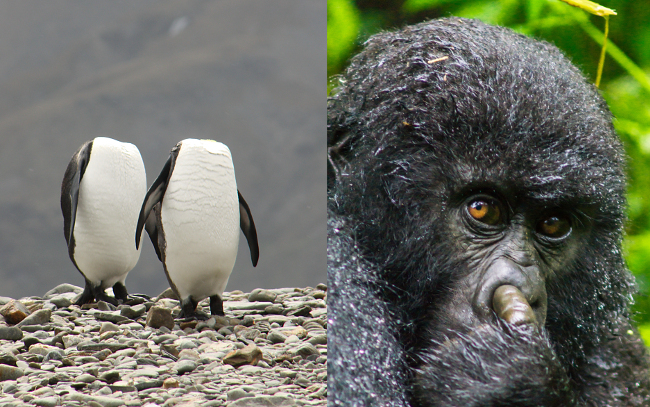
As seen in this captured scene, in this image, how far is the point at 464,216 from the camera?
87 centimetres

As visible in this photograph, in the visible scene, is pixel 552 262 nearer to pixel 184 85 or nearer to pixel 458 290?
pixel 458 290

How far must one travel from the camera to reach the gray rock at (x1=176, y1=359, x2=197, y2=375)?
2.04 meters

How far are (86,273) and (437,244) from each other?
3.03 m

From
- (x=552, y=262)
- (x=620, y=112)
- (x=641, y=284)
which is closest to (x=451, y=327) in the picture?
(x=552, y=262)

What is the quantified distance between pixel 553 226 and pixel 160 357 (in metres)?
1.79

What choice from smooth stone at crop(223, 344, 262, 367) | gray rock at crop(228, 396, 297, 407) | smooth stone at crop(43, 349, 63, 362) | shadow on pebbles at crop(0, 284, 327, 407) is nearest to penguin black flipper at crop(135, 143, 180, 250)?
shadow on pebbles at crop(0, 284, 327, 407)

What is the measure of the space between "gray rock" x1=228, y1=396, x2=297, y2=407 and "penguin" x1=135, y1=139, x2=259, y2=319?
4.13ft

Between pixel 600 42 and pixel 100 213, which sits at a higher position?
pixel 100 213

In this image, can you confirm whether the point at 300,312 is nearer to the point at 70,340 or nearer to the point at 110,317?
the point at 110,317

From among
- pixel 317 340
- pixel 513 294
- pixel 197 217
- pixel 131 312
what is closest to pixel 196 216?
pixel 197 217

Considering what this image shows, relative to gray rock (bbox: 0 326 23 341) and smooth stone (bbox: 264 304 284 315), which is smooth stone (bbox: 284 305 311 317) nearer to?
smooth stone (bbox: 264 304 284 315)

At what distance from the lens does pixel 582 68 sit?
0.88m

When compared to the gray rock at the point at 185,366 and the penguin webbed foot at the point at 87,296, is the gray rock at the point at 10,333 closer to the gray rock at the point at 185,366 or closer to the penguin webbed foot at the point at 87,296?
the penguin webbed foot at the point at 87,296

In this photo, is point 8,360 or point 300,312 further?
point 300,312
